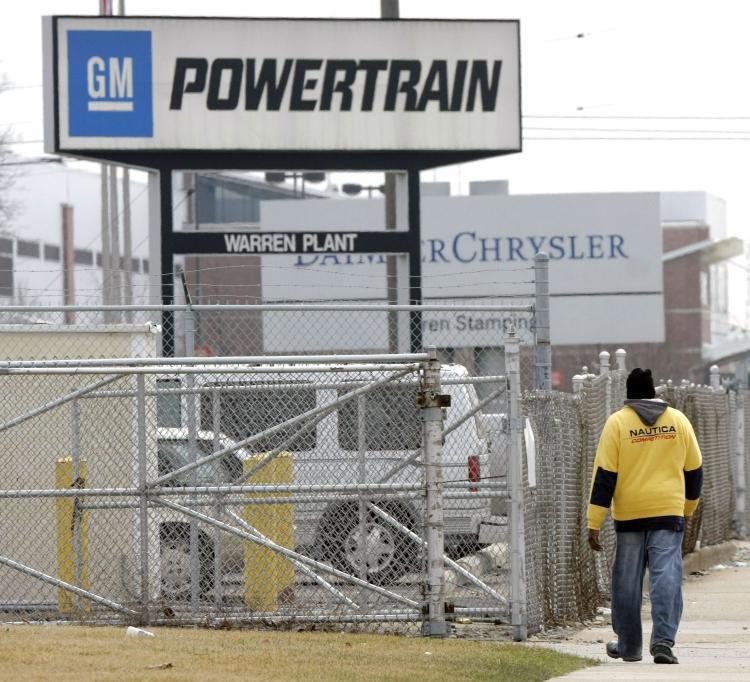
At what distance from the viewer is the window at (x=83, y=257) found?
90625mm

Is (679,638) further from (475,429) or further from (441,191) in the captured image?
(441,191)

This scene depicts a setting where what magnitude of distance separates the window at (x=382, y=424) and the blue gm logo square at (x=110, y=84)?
229 inches

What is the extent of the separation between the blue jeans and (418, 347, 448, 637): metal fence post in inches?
43.5

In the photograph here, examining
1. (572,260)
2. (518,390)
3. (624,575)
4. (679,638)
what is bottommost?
(679,638)

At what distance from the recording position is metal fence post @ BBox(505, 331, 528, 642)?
9.84 m

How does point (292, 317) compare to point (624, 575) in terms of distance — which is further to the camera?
point (292, 317)

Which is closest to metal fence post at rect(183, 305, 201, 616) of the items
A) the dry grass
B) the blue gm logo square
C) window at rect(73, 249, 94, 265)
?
the dry grass

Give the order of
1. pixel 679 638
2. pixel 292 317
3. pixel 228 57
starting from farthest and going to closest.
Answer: pixel 292 317
pixel 228 57
pixel 679 638

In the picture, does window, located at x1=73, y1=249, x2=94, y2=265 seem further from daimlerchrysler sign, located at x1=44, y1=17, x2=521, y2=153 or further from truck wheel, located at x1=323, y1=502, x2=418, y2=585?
truck wheel, located at x1=323, y1=502, x2=418, y2=585

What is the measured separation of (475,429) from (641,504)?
4.02 meters

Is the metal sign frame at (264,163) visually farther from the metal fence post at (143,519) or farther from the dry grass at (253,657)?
the dry grass at (253,657)

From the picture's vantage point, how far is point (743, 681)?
8.39 metres

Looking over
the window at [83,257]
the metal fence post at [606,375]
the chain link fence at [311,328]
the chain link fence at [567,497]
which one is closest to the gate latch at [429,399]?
the chain link fence at [311,328]

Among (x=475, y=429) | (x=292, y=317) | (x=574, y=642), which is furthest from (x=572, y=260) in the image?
(x=574, y=642)
